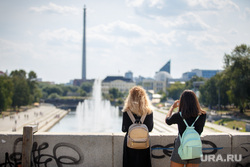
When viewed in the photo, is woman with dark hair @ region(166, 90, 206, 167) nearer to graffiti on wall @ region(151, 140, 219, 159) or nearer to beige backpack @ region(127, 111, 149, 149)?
beige backpack @ region(127, 111, 149, 149)

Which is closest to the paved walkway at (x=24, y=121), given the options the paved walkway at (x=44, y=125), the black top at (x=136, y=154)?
the paved walkway at (x=44, y=125)

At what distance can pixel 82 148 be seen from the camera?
6742 millimetres

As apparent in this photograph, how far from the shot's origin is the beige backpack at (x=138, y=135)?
17.8 feet

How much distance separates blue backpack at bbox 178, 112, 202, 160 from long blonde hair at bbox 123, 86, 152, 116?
804 millimetres

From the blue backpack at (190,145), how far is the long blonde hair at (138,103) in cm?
80

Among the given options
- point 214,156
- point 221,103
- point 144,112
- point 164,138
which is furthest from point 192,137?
point 221,103

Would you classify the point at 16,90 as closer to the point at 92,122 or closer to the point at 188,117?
the point at 92,122

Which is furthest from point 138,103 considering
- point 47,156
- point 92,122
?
point 92,122

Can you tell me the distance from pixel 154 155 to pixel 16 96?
71.6m

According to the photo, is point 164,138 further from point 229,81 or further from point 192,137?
point 229,81

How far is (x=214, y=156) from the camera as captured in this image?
6867 millimetres

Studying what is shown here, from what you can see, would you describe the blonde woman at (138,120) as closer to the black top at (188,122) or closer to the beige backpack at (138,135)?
the beige backpack at (138,135)

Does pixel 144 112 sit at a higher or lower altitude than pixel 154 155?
higher

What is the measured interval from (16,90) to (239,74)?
50.9m
